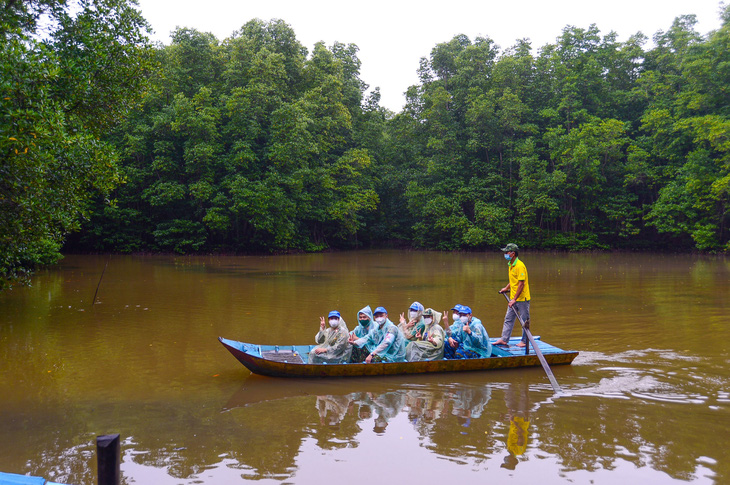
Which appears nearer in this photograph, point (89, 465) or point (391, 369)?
point (89, 465)

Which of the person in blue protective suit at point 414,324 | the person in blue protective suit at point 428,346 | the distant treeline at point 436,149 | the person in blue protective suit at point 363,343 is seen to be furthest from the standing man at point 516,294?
the distant treeline at point 436,149

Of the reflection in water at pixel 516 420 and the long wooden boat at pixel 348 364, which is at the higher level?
the long wooden boat at pixel 348 364

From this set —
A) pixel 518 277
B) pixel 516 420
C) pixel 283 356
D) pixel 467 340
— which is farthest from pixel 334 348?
pixel 518 277

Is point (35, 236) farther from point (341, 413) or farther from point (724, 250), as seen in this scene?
point (724, 250)

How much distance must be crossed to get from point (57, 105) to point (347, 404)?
6913 mm

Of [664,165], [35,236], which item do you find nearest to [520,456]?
[35,236]

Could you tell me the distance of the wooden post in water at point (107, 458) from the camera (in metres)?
3.41

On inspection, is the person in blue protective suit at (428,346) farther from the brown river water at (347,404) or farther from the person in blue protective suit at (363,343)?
the person in blue protective suit at (363,343)

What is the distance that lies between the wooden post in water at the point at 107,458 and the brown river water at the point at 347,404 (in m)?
1.90

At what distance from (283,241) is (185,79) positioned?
39.1 feet

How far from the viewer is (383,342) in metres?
8.63

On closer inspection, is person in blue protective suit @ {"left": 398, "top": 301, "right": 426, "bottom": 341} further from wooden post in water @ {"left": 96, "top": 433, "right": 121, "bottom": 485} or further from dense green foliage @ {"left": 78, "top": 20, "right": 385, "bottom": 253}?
dense green foliage @ {"left": 78, "top": 20, "right": 385, "bottom": 253}

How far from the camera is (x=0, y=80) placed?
7.64m

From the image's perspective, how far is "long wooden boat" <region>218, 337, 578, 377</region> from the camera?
809 cm
